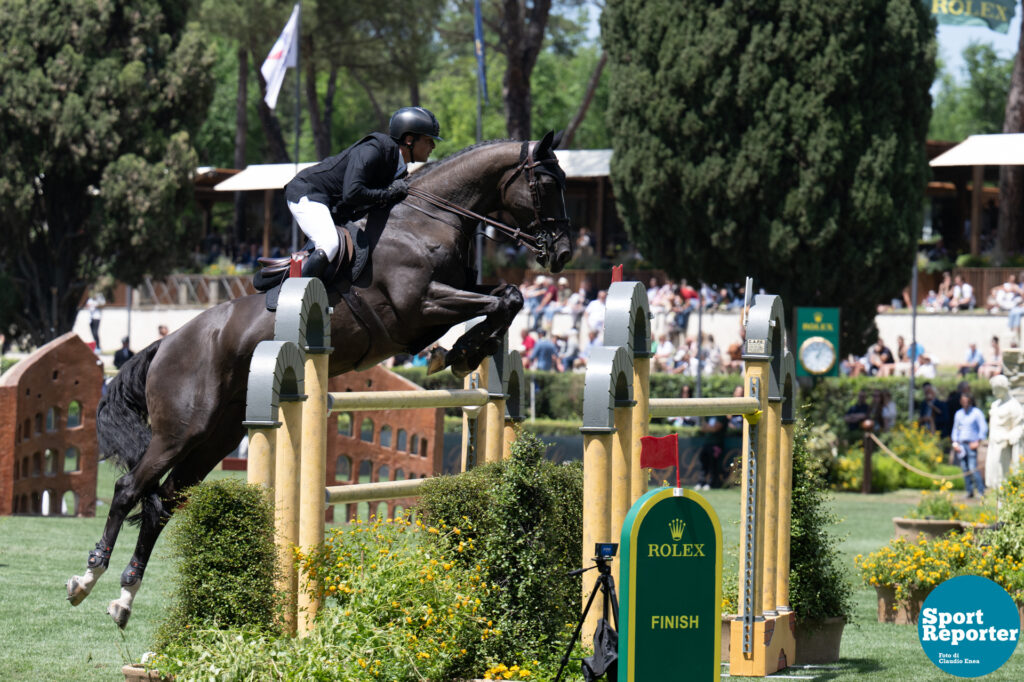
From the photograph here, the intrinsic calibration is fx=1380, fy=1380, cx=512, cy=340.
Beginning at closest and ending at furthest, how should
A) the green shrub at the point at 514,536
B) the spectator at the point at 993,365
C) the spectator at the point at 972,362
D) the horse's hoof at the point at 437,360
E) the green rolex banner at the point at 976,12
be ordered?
the green shrub at the point at 514,536
the horse's hoof at the point at 437,360
the green rolex banner at the point at 976,12
the spectator at the point at 993,365
the spectator at the point at 972,362

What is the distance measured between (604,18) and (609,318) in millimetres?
18624

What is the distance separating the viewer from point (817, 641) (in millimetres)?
7793

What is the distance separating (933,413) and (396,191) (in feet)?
54.8

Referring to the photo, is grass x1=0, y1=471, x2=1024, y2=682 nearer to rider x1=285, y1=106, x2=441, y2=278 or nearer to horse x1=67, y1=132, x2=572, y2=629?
horse x1=67, y1=132, x2=572, y2=629

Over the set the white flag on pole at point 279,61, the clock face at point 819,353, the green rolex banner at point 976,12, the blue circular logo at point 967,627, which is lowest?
the blue circular logo at point 967,627

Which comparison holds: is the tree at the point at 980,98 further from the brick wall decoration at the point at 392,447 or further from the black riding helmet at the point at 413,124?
the black riding helmet at the point at 413,124

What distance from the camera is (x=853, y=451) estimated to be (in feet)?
68.3

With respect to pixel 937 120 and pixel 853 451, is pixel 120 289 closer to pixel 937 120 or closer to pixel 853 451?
pixel 853 451

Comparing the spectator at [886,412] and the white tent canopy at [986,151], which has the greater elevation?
the white tent canopy at [986,151]

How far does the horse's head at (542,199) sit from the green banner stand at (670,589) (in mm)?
2432

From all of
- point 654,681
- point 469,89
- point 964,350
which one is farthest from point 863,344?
point 469,89

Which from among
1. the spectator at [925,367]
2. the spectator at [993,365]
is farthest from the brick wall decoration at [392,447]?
the spectator at [925,367]

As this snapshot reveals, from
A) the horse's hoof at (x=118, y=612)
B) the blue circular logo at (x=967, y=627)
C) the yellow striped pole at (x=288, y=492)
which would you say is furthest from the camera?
the horse's hoof at (x=118, y=612)

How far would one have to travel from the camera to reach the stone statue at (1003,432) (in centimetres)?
1476
